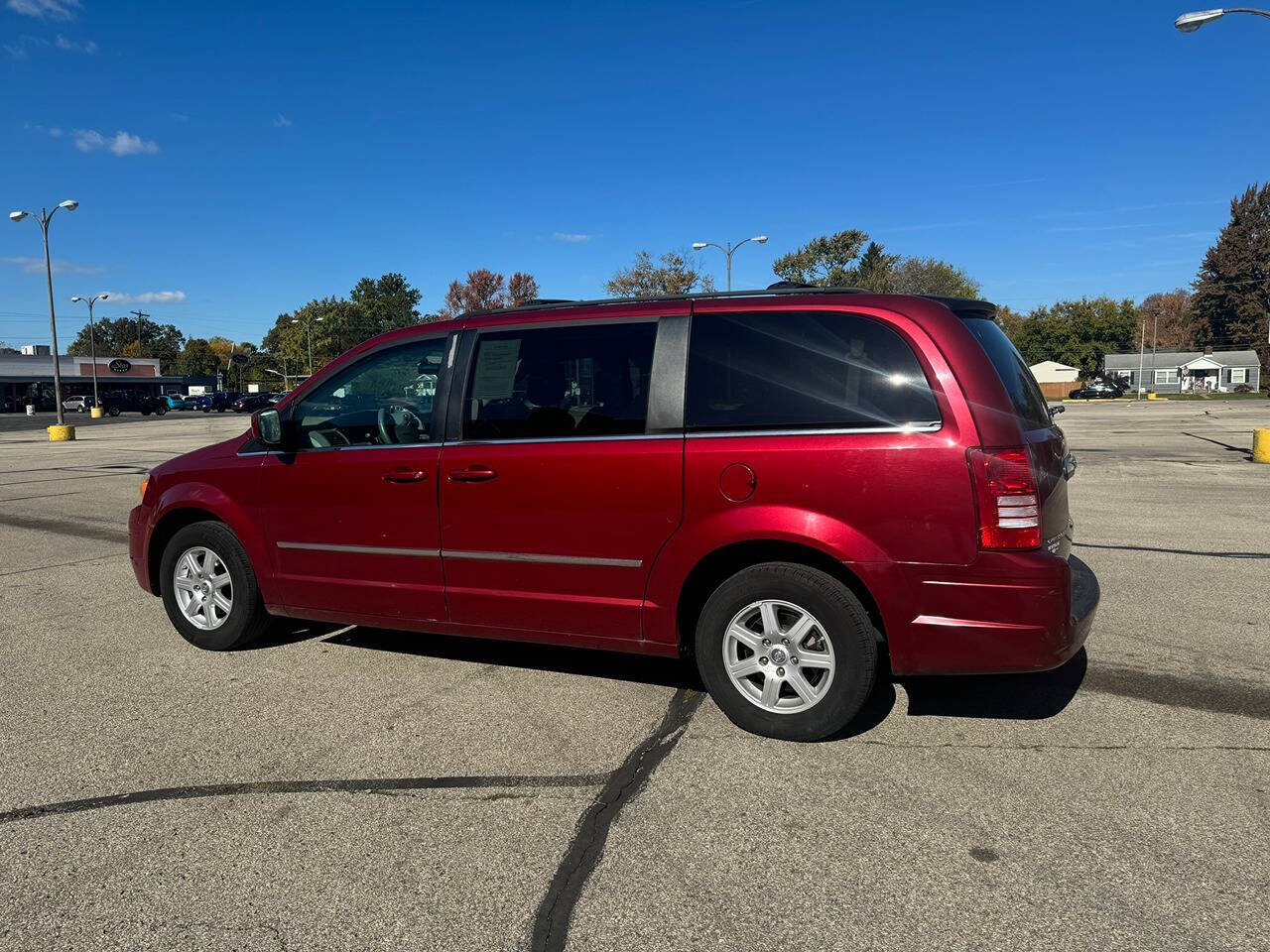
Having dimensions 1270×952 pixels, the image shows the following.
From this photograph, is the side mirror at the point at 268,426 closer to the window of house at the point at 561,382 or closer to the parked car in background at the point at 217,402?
the window of house at the point at 561,382

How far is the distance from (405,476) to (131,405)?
72080 millimetres

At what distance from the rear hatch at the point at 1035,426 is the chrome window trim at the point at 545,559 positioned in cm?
165

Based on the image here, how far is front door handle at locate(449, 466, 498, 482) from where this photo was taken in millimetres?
4227

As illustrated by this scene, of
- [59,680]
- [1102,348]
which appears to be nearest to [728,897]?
A: [59,680]

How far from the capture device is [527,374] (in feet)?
14.1

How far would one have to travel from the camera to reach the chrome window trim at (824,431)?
11.5 feet

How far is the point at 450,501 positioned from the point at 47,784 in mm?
1934

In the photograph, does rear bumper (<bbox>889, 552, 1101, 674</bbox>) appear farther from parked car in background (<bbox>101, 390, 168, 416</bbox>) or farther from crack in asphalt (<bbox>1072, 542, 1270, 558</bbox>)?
parked car in background (<bbox>101, 390, 168, 416</bbox>)

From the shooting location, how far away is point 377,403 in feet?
15.6

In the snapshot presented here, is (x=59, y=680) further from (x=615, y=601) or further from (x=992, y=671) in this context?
(x=992, y=671)

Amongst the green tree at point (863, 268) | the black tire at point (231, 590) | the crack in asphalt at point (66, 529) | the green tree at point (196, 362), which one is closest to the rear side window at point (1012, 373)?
the black tire at point (231, 590)

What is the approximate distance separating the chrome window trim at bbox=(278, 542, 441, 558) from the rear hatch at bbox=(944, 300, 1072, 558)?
267cm

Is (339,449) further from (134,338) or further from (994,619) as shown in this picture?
(134,338)

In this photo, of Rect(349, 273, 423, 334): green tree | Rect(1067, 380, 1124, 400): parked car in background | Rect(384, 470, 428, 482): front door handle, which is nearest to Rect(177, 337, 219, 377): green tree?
Rect(349, 273, 423, 334): green tree
